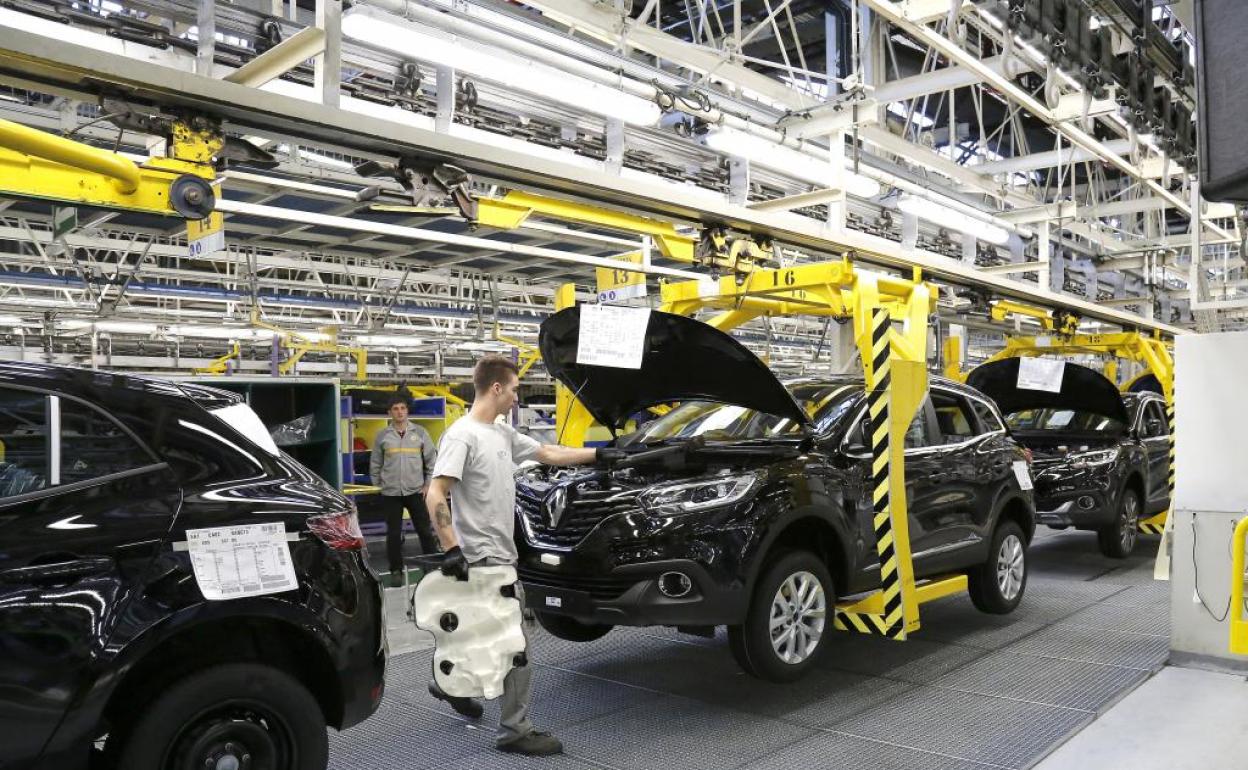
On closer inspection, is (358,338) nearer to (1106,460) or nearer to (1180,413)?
(1106,460)

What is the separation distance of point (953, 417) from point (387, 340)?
12031 millimetres

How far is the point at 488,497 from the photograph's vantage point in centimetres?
402

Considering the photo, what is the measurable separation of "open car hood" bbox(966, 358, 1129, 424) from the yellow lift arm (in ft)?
22.0

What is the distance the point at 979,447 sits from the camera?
621 cm

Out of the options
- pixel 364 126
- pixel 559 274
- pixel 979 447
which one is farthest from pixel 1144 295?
pixel 364 126

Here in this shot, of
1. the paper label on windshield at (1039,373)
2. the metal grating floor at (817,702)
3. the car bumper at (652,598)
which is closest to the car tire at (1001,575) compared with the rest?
the metal grating floor at (817,702)

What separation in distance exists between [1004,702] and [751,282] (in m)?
2.80

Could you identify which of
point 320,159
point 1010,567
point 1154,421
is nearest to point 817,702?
point 1010,567

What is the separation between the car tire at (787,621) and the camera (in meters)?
4.52

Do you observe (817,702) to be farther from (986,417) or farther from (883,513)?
(986,417)

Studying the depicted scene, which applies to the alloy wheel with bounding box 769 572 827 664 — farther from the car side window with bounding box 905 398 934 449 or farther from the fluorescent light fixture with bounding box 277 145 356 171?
the fluorescent light fixture with bounding box 277 145 356 171

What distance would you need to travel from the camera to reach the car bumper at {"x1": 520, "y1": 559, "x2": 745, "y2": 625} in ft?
14.0

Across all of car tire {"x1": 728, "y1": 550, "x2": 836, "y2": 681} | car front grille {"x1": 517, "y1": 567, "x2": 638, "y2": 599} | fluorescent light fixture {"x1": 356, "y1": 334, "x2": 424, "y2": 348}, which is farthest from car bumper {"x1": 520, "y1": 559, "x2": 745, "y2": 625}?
fluorescent light fixture {"x1": 356, "y1": 334, "x2": 424, "y2": 348}

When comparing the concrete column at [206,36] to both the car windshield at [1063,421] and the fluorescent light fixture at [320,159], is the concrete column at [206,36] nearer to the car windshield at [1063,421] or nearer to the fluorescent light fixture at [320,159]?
the fluorescent light fixture at [320,159]
